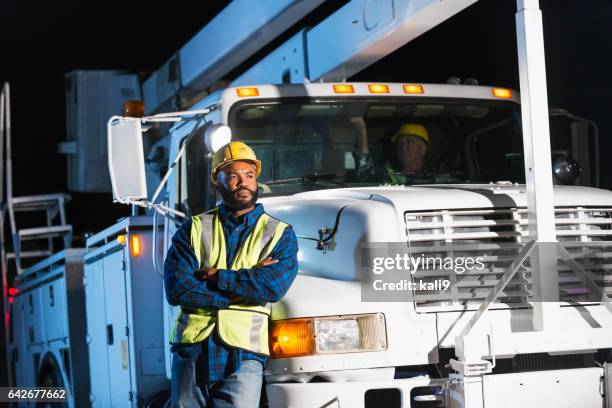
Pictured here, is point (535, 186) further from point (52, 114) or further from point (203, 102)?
point (52, 114)

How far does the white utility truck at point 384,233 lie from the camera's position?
530cm

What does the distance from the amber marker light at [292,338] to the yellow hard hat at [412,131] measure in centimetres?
192

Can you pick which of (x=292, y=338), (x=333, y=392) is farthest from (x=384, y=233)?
(x=333, y=392)

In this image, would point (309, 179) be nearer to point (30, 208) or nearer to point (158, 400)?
point (158, 400)

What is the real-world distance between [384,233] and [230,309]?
0.88 metres

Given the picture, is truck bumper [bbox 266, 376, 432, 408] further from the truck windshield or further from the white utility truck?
the truck windshield

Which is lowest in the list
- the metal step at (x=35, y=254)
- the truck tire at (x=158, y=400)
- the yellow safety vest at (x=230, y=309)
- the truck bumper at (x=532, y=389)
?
the truck tire at (x=158, y=400)

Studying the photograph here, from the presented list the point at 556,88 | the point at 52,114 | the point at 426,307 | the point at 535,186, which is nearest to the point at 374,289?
the point at 426,307

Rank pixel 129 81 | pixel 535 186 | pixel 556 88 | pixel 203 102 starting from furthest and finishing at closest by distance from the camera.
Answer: pixel 556 88 < pixel 129 81 < pixel 203 102 < pixel 535 186

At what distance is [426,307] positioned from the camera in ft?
18.0

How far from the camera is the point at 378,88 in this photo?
6.95m

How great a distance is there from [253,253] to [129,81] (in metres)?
6.97

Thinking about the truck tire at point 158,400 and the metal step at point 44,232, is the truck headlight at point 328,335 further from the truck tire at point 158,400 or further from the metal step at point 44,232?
the metal step at point 44,232

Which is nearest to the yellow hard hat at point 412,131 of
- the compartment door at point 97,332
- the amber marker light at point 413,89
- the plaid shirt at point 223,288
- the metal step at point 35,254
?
the amber marker light at point 413,89
